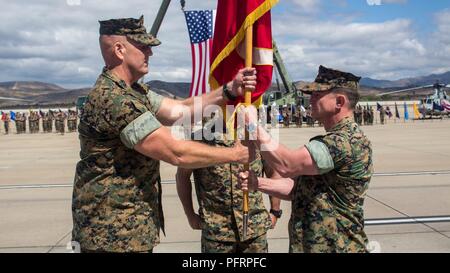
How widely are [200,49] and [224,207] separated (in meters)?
7.34

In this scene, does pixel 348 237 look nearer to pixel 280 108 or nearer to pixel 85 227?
pixel 85 227

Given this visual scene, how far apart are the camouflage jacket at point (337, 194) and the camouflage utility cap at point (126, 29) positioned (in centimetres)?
117

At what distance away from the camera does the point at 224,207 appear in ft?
10.3

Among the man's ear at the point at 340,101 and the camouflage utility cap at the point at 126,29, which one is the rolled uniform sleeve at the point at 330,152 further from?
the camouflage utility cap at the point at 126,29

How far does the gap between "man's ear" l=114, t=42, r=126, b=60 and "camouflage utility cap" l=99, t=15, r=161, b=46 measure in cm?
6

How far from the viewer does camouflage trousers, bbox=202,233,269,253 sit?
10.3 feet

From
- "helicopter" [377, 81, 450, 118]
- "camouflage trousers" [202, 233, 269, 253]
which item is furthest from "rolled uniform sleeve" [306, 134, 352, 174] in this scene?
"helicopter" [377, 81, 450, 118]

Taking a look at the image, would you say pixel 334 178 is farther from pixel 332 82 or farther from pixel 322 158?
pixel 332 82

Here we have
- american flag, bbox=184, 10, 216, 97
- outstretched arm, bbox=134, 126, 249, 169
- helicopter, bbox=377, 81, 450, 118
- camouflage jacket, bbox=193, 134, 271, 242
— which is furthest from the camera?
helicopter, bbox=377, 81, 450, 118

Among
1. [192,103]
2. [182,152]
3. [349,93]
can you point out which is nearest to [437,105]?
[192,103]

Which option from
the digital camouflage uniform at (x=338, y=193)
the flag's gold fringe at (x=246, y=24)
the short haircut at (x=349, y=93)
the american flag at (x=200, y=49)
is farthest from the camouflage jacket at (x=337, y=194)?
the american flag at (x=200, y=49)

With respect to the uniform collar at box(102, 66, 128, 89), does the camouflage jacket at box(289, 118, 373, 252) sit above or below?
below

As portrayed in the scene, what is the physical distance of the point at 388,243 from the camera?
4.93m

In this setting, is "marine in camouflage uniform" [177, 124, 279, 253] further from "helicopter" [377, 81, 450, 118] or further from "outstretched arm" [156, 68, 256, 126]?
"helicopter" [377, 81, 450, 118]
